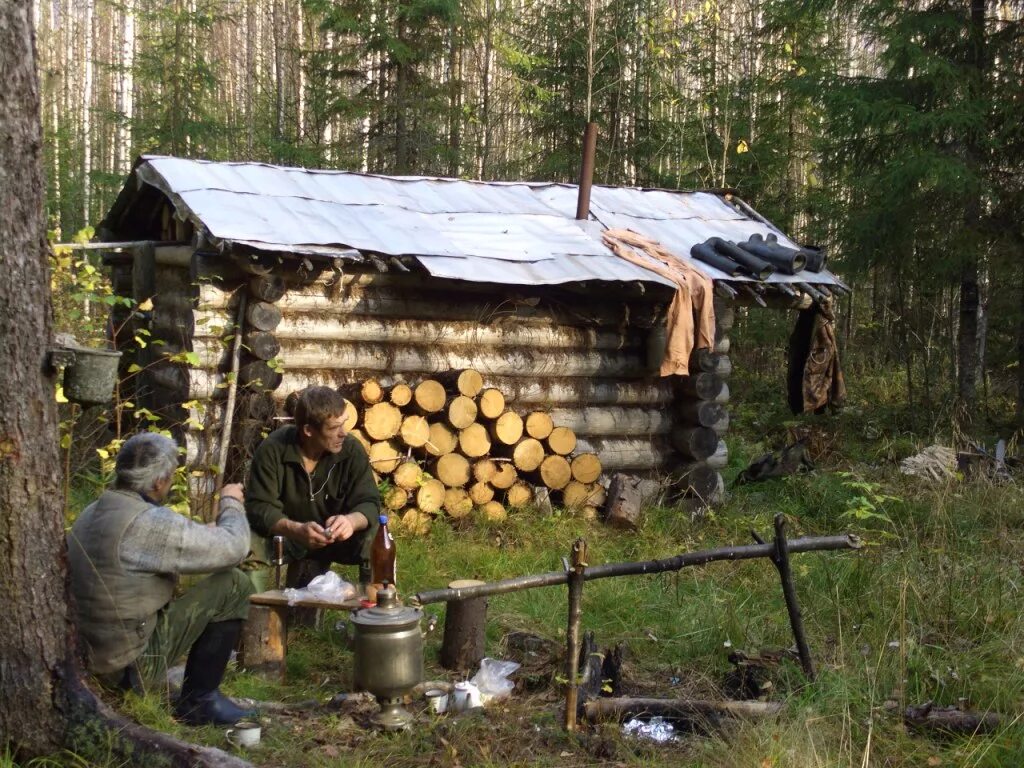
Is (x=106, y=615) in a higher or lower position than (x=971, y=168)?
lower

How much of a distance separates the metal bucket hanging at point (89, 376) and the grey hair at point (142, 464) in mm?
249

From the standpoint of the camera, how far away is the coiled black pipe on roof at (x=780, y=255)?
32.0 ft

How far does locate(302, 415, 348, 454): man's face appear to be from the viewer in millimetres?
5824

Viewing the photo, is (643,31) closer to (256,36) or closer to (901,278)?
(901,278)

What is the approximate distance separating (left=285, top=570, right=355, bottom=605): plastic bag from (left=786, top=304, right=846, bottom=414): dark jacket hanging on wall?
6381 mm

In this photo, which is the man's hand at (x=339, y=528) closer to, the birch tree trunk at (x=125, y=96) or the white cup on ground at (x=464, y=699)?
the white cup on ground at (x=464, y=699)

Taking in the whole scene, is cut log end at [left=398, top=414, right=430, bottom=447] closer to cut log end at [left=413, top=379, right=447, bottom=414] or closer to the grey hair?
cut log end at [left=413, top=379, right=447, bottom=414]

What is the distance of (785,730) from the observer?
4281 mm

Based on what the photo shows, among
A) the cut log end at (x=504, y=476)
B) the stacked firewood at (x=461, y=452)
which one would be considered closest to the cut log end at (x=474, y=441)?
the stacked firewood at (x=461, y=452)

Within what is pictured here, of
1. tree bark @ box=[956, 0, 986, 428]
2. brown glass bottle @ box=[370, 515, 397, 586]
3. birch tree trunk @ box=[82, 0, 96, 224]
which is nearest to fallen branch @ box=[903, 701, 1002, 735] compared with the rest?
brown glass bottle @ box=[370, 515, 397, 586]

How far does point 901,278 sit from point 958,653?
9.52 metres

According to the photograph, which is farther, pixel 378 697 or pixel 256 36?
pixel 256 36

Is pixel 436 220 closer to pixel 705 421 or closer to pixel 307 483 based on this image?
pixel 705 421

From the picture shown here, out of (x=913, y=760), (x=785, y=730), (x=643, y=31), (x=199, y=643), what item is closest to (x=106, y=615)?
(x=199, y=643)
